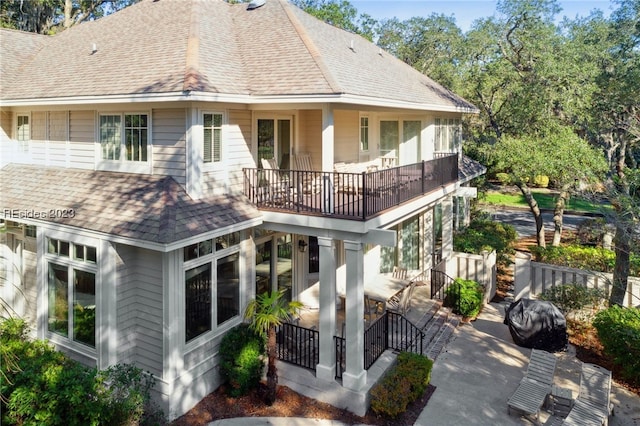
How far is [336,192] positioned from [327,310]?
112 inches

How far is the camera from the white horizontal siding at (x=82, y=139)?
11203 mm

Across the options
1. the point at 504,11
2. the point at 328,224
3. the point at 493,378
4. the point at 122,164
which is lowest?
the point at 493,378

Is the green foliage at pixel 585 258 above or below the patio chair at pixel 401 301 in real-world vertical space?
above

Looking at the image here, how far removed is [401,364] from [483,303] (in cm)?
621

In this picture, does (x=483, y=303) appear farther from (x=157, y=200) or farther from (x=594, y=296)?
(x=157, y=200)

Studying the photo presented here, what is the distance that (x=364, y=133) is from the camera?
49.6 feet

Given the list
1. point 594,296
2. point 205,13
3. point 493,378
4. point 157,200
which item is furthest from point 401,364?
point 205,13

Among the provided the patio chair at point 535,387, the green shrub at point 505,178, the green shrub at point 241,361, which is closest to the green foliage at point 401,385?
the patio chair at point 535,387

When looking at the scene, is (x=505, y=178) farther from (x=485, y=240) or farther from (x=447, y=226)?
(x=447, y=226)

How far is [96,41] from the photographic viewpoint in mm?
13531

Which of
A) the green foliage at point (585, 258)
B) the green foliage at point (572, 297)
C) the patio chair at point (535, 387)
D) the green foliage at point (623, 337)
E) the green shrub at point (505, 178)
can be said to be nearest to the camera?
the patio chair at point (535, 387)

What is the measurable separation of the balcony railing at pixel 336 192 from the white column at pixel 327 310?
857mm

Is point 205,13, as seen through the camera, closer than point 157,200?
No

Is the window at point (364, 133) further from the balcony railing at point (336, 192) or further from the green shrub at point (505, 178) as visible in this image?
the green shrub at point (505, 178)
